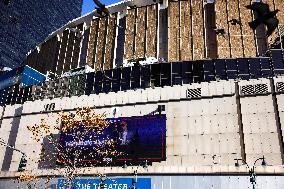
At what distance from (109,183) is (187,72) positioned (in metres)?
16.5

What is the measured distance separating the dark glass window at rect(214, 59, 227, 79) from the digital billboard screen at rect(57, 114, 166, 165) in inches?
359

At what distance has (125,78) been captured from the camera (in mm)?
42656

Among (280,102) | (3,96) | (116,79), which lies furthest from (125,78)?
(3,96)

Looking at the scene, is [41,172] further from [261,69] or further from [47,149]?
[261,69]

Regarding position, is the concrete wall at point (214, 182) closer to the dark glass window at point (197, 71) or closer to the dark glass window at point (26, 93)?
the dark glass window at point (197, 71)

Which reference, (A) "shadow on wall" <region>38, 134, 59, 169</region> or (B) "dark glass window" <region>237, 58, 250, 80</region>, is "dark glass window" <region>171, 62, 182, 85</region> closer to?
(B) "dark glass window" <region>237, 58, 250, 80</region>

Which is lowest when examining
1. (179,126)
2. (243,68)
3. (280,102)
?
(179,126)

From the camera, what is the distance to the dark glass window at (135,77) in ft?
136

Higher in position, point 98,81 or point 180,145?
point 98,81

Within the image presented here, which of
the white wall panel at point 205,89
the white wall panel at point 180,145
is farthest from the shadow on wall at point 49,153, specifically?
the white wall panel at point 205,89

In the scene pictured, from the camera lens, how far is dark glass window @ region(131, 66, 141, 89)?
1629 inches

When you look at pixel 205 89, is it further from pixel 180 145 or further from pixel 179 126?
pixel 180 145

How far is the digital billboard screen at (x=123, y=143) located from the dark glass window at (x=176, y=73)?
19.7 feet

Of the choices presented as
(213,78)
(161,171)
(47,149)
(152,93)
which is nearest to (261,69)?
(213,78)
